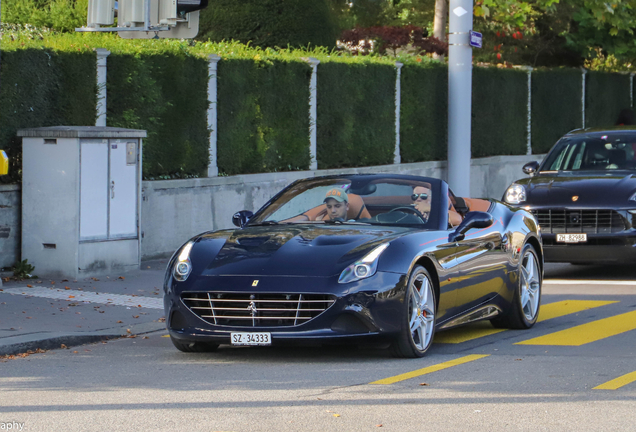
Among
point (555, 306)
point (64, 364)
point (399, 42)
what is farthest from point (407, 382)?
point (399, 42)

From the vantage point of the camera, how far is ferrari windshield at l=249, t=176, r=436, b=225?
886cm

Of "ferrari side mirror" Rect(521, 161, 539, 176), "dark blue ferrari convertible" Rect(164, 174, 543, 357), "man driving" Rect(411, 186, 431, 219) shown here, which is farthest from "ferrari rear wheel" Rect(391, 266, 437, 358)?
"ferrari side mirror" Rect(521, 161, 539, 176)

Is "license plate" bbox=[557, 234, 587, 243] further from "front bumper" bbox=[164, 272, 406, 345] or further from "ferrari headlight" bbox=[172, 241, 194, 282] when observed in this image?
"ferrari headlight" bbox=[172, 241, 194, 282]

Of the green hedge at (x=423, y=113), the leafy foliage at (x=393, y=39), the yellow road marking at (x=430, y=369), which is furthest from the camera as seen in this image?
the leafy foliage at (x=393, y=39)

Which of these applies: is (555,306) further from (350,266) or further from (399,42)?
(399,42)

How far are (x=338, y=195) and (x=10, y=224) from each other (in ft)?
16.3

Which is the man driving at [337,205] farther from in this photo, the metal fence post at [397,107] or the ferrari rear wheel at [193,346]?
the metal fence post at [397,107]

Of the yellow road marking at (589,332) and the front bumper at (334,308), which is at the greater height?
the front bumper at (334,308)

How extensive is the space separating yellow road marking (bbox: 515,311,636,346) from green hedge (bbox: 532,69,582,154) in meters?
16.4

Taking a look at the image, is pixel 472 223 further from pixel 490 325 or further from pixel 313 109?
pixel 313 109

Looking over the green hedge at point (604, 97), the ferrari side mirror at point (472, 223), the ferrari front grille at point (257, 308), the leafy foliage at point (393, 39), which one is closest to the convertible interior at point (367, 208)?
the ferrari side mirror at point (472, 223)

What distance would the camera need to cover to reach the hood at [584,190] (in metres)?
13.1

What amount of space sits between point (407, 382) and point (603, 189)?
680 centimetres

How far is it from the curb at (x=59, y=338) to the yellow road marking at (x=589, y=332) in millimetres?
3231
